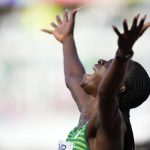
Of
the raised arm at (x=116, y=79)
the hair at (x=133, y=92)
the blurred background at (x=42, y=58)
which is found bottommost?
the raised arm at (x=116, y=79)

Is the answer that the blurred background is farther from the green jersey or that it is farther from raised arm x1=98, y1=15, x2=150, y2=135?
raised arm x1=98, y1=15, x2=150, y2=135

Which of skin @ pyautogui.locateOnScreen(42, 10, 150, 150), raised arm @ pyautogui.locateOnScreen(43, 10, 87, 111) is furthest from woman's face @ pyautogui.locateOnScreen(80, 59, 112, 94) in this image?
raised arm @ pyautogui.locateOnScreen(43, 10, 87, 111)

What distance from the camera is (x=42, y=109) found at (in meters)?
8.42

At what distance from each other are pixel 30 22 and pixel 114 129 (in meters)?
5.14

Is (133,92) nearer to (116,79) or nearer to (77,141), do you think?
(77,141)

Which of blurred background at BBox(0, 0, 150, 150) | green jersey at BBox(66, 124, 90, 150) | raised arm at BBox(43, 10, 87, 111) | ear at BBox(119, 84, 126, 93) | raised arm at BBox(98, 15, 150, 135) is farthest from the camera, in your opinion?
blurred background at BBox(0, 0, 150, 150)

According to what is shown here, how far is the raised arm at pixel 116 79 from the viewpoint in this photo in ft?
11.0

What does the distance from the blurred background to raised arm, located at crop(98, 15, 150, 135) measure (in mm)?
4500

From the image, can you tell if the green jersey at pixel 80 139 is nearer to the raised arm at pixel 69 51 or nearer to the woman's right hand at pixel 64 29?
the raised arm at pixel 69 51

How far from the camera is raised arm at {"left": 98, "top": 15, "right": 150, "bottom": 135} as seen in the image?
335 centimetres

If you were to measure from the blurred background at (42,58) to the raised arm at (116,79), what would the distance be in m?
4.50

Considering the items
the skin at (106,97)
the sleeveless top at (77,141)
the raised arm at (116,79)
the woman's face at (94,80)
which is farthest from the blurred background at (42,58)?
the raised arm at (116,79)

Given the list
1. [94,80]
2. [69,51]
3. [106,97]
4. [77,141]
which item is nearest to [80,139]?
[77,141]

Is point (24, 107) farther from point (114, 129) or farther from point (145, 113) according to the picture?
point (114, 129)
